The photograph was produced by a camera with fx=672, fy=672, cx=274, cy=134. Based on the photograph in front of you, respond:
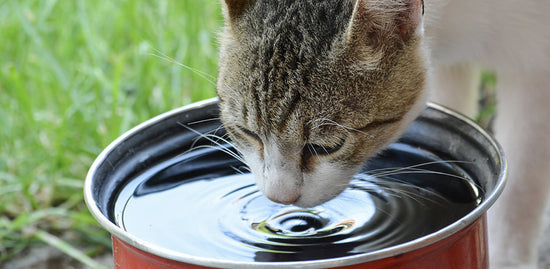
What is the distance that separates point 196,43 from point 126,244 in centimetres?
156

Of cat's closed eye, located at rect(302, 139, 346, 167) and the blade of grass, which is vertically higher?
cat's closed eye, located at rect(302, 139, 346, 167)

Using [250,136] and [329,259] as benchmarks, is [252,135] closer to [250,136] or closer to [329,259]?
[250,136]

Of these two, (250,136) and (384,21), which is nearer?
(384,21)

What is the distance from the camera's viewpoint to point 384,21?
3.84ft

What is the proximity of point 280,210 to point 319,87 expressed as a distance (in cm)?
27

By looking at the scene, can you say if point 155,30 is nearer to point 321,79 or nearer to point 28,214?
point 28,214

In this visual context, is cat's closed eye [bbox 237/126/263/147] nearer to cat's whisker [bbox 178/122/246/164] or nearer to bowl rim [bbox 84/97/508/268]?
cat's whisker [bbox 178/122/246/164]

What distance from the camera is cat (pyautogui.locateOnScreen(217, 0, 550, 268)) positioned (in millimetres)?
1174

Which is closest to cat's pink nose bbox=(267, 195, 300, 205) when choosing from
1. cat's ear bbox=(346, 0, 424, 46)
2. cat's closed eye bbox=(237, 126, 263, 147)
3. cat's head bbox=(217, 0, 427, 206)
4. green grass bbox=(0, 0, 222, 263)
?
cat's head bbox=(217, 0, 427, 206)

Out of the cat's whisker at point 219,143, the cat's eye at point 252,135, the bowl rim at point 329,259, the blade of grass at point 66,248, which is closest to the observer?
the bowl rim at point 329,259

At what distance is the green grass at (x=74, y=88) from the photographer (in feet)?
6.45

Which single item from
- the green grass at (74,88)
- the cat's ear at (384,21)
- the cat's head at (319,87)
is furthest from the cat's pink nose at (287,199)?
the green grass at (74,88)

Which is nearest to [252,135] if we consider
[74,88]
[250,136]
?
[250,136]

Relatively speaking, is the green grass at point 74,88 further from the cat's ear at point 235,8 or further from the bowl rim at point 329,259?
the bowl rim at point 329,259
